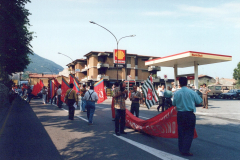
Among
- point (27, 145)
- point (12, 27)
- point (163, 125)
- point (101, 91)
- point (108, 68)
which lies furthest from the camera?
point (108, 68)

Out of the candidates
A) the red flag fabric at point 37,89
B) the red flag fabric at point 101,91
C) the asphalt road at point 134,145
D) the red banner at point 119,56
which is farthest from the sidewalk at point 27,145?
the red banner at point 119,56

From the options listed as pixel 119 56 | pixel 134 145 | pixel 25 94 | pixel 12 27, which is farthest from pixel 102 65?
pixel 134 145

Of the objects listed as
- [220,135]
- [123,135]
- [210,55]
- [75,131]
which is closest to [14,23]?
[75,131]

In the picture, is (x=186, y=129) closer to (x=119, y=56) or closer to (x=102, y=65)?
(x=119, y=56)

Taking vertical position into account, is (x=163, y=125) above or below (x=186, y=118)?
below

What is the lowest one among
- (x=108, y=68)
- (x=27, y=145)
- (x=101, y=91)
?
(x=27, y=145)

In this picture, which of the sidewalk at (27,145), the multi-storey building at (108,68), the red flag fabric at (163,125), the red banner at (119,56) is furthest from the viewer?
the multi-storey building at (108,68)

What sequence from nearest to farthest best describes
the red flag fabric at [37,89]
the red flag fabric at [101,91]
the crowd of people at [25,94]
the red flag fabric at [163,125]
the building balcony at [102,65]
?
the red flag fabric at [163,125] → the red flag fabric at [101,91] → the crowd of people at [25,94] → the red flag fabric at [37,89] → the building balcony at [102,65]

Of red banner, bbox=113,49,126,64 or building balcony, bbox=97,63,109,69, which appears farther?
building balcony, bbox=97,63,109,69

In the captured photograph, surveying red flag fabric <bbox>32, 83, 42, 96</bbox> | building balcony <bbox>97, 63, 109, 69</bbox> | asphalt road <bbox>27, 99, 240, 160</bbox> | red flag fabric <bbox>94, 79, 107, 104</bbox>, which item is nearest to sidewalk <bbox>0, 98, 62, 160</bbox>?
asphalt road <bbox>27, 99, 240, 160</bbox>

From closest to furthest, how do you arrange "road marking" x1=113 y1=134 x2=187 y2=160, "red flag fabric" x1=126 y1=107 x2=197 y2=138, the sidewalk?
"road marking" x1=113 y1=134 x2=187 y2=160 < the sidewalk < "red flag fabric" x1=126 y1=107 x2=197 y2=138

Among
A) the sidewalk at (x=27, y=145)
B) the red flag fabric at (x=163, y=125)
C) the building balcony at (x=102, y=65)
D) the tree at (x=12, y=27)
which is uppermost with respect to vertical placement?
the building balcony at (x=102, y=65)

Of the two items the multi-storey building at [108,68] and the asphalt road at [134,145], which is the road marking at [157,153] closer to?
the asphalt road at [134,145]

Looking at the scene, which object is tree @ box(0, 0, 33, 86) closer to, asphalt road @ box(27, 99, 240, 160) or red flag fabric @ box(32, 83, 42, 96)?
red flag fabric @ box(32, 83, 42, 96)
